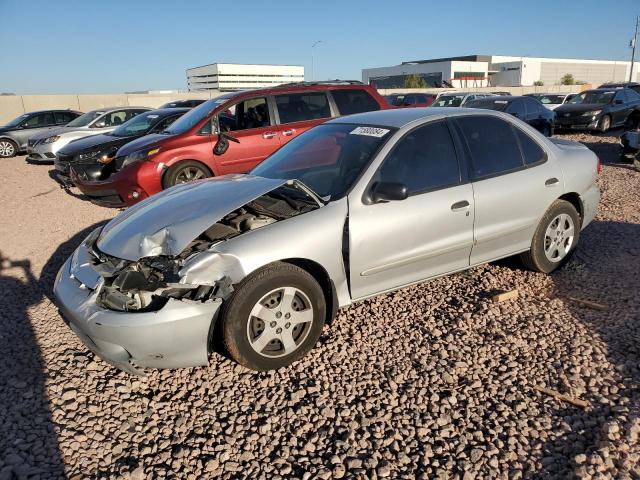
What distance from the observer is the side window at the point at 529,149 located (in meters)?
4.38

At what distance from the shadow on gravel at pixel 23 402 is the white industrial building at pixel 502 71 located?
90.1 m

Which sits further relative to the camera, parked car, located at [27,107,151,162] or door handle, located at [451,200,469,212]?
parked car, located at [27,107,151,162]

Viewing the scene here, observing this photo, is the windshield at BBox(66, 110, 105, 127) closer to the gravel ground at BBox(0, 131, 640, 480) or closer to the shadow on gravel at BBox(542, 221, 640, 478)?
the gravel ground at BBox(0, 131, 640, 480)

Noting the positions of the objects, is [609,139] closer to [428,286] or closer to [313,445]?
[428,286]

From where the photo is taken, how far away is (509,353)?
11.1 feet

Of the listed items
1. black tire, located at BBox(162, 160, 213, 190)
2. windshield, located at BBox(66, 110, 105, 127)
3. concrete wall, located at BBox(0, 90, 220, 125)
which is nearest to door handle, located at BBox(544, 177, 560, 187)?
black tire, located at BBox(162, 160, 213, 190)

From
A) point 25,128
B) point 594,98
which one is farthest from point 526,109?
point 25,128

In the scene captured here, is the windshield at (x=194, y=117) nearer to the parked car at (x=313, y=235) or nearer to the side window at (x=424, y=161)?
the parked car at (x=313, y=235)

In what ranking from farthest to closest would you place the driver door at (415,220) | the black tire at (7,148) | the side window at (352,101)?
1. the black tire at (7,148)
2. the side window at (352,101)
3. the driver door at (415,220)

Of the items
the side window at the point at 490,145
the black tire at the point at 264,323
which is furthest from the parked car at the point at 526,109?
the black tire at the point at 264,323

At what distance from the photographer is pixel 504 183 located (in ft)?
13.5

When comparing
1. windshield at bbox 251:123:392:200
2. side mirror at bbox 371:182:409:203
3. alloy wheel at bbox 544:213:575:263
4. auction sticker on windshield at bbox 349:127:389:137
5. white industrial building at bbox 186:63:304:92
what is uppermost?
white industrial building at bbox 186:63:304:92

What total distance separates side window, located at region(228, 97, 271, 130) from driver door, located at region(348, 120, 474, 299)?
433 centimetres

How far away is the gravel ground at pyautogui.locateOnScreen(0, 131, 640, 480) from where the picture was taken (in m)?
2.49
